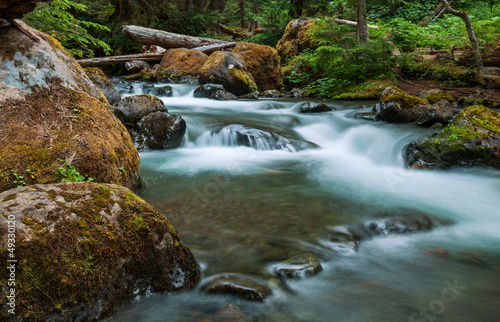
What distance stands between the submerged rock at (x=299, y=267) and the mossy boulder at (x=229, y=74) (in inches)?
425

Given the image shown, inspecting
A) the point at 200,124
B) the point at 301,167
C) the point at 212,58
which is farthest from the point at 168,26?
the point at 301,167

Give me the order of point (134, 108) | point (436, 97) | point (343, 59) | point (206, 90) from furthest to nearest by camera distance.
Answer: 1. point (343, 59)
2. point (206, 90)
3. point (436, 97)
4. point (134, 108)

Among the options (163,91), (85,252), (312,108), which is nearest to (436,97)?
(312,108)

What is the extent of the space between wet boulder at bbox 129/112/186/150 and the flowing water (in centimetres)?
30

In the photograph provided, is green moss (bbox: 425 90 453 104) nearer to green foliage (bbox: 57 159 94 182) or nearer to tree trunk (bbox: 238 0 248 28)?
green foliage (bbox: 57 159 94 182)

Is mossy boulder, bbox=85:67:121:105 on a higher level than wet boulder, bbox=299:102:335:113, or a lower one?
higher

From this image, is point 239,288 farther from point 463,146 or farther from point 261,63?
point 261,63

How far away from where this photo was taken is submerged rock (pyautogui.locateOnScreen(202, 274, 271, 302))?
8.02 feet

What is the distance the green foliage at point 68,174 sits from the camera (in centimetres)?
318

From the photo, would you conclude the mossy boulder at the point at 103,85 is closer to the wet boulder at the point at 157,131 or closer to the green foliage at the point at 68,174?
the wet boulder at the point at 157,131

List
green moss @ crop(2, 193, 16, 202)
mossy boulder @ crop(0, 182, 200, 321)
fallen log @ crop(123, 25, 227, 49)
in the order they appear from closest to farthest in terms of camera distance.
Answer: mossy boulder @ crop(0, 182, 200, 321) → green moss @ crop(2, 193, 16, 202) → fallen log @ crop(123, 25, 227, 49)

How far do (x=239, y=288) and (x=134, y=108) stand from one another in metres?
5.25

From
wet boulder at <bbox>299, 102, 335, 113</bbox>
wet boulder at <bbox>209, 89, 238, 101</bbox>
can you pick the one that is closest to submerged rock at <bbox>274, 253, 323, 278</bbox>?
wet boulder at <bbox>299, 102, 335, 113</bbox>

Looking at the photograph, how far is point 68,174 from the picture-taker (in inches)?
126
